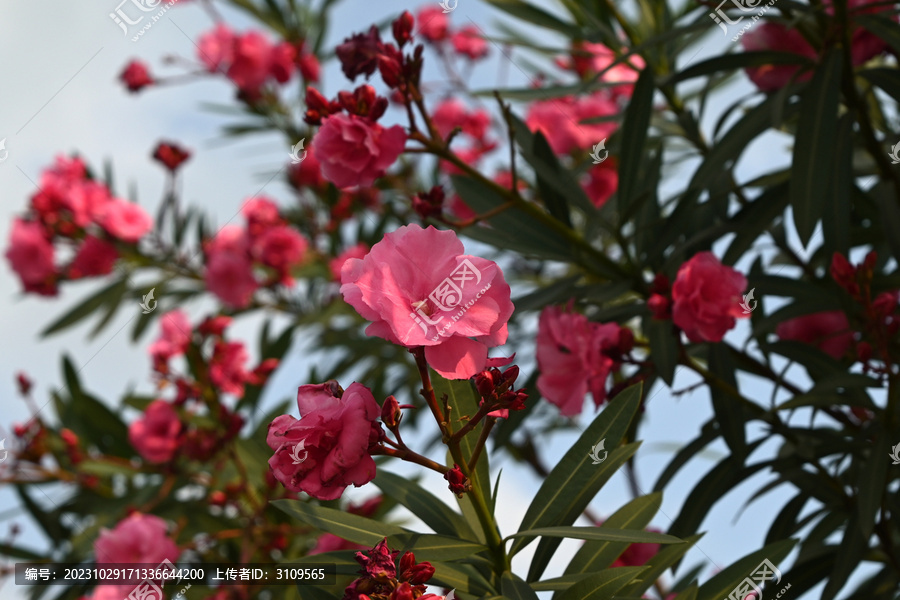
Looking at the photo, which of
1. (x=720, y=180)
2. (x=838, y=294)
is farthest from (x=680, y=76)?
(x=838, y=294)

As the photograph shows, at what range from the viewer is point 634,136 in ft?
4.41

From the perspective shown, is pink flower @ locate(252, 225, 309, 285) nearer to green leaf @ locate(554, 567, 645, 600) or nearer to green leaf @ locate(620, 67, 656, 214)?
green leaf @ locate(620, 67, 656, 214)

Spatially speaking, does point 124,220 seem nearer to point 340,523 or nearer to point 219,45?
point 219,45

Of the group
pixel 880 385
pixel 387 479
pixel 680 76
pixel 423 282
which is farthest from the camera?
pixel 680 76

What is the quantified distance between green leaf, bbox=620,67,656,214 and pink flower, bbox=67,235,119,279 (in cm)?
204

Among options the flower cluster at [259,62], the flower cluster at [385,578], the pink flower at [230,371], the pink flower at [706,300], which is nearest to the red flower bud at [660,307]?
the pink flower at [706,300]

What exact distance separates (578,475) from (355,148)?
1.79 feet

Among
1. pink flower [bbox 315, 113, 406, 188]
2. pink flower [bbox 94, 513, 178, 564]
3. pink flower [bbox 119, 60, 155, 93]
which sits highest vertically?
pink flower [bbox 119, 60, 155, 93]

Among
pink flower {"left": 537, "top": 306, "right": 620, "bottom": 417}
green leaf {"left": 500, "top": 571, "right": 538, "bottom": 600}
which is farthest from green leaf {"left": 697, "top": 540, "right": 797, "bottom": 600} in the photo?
pink flower {"left": 537, "top": 306, "right": 620, "bottom": 417}

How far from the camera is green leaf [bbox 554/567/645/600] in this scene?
0.72 m

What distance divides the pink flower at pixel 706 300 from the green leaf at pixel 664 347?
49 mm

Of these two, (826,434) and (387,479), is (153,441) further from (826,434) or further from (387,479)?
(826,434)

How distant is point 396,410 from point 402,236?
0.16m

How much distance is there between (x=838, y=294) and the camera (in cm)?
126
